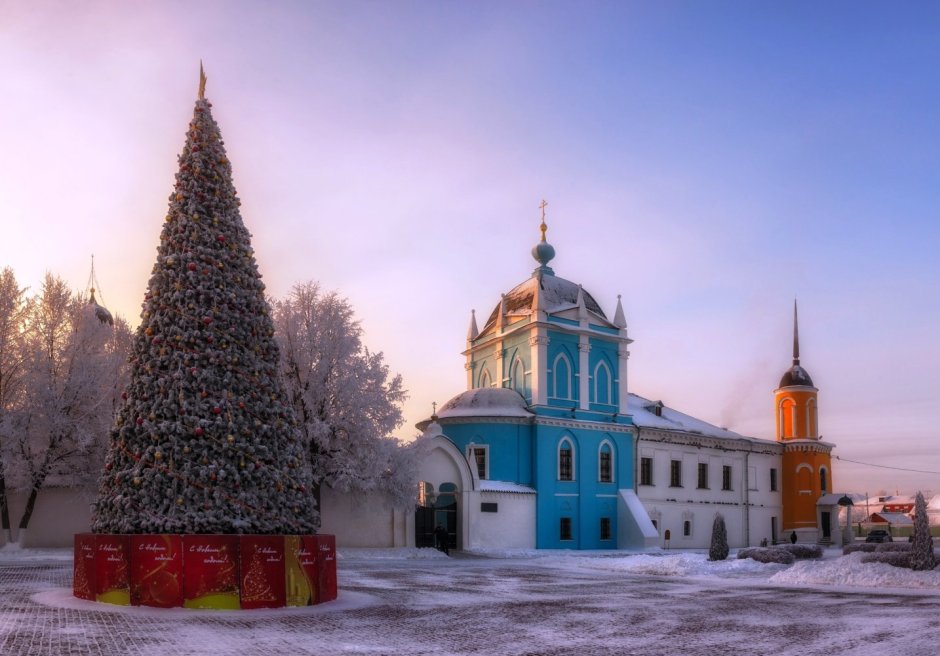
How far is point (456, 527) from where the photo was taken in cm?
3488

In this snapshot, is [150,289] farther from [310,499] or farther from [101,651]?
[101,651]

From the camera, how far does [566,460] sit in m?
40.2

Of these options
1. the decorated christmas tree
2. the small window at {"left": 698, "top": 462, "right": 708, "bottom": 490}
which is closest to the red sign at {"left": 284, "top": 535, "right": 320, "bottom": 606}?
the decorated christmas tree

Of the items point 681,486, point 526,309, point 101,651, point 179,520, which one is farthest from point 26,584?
point 681,486

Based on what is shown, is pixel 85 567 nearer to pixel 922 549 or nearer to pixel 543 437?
pixel 922 549

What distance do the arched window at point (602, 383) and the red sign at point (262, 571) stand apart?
29882 mm

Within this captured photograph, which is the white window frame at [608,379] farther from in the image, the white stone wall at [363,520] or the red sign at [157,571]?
the red sign at [157,571]

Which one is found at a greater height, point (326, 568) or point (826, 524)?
point (326, 568)

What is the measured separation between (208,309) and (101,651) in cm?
648

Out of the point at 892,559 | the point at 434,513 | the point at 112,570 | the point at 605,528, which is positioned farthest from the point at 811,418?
the point at 112,570

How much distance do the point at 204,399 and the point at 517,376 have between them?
1115 inches

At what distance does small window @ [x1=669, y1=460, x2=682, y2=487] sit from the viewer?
44750 millimetres

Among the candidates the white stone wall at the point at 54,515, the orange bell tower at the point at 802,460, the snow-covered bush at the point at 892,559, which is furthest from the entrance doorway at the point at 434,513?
the orange bell tower at the point at 802,460

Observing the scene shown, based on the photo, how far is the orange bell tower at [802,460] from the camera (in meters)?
50.1
